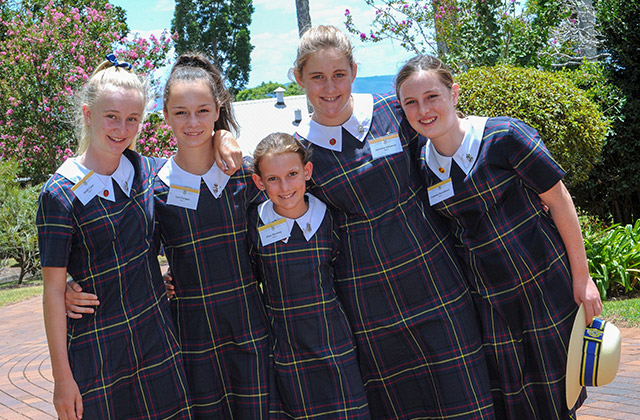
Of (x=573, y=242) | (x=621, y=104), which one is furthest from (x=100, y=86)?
(x=621, y=104)

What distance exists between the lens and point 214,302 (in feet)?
8.78

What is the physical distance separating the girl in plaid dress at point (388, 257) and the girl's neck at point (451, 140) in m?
0.18

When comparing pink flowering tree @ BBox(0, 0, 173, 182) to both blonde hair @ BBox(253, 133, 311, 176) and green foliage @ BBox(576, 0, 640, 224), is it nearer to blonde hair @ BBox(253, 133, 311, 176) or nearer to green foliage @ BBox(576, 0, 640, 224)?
green foliage @ BBox(576, 0, 640, 224)

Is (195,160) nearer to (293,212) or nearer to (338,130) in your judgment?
(293,212)

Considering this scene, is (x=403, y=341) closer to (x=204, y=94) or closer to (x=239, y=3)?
(x=204, y=94)

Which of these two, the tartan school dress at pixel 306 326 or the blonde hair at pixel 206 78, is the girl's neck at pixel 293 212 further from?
the blonde hair at pixel 206 78

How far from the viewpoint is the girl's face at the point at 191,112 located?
8.87 ft

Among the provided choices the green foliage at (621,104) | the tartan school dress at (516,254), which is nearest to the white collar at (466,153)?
the tartan school dress at (516,254)

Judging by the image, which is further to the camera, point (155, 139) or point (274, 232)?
point (155, 139)

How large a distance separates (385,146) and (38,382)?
160 inches

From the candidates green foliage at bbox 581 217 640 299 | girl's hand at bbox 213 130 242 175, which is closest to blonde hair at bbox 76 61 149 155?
girl's hand at bbox 213 130 242 175

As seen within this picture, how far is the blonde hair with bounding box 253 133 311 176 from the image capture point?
8.94 ft

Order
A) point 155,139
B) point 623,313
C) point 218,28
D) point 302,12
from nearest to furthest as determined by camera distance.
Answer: point 623,313 → point 302,12 → point 155,139 → point 218,28

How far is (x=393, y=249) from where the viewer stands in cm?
277
